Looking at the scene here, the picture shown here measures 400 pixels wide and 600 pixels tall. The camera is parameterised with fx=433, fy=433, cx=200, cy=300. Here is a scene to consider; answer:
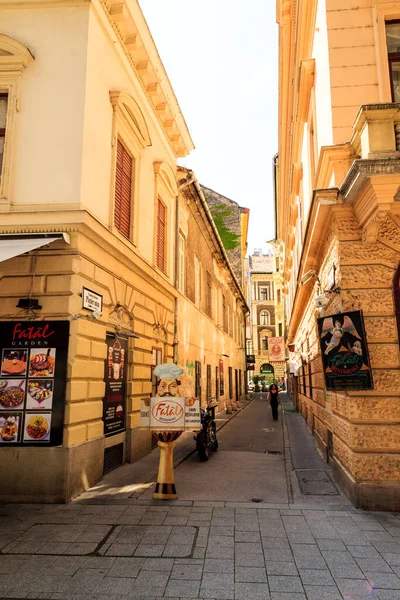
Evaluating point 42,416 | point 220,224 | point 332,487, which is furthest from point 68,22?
point 220,224

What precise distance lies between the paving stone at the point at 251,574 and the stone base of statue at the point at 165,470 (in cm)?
271

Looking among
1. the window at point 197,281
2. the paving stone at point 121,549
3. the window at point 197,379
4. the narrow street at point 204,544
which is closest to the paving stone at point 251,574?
the narrow street at point 204,544

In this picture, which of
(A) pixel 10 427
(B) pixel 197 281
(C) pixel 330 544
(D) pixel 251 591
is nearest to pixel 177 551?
(D) pixel 251 591

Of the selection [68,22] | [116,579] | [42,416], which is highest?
Answer: [68,22]

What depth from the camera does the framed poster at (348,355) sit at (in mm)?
6566

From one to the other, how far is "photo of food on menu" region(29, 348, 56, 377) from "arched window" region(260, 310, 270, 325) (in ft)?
195

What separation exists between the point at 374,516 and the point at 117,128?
28.6ft

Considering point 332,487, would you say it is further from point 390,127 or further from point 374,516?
point 390,127

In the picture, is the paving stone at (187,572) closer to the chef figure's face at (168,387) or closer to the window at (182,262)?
the chef figure's face at (168,387)

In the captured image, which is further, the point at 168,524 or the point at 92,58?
the point at 92,58

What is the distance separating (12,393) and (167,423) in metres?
2.61

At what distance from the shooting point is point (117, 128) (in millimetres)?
9500

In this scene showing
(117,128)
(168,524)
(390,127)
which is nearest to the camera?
(168,524)

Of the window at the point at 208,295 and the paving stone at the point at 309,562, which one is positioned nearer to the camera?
the paving stone at the point at 309,562
